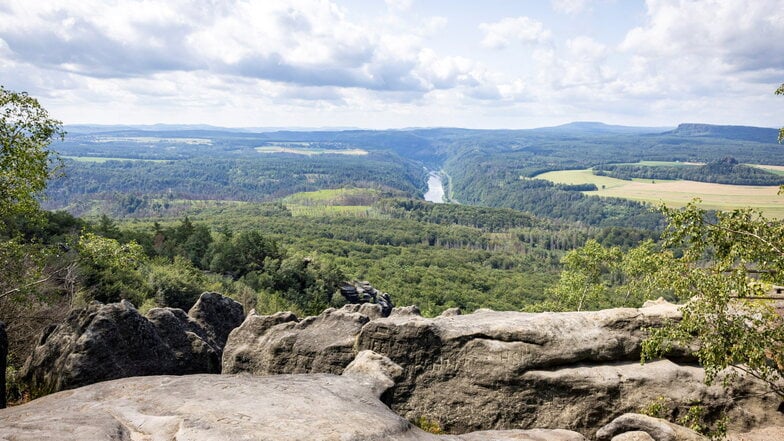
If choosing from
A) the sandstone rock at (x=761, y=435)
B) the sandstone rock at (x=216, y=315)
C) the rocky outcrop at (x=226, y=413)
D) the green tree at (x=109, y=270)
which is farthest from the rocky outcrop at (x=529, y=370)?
the green tree at (x=109, y=270)

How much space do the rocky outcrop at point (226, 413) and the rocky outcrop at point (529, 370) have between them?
2.33 m

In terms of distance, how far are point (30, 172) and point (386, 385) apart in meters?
20.4

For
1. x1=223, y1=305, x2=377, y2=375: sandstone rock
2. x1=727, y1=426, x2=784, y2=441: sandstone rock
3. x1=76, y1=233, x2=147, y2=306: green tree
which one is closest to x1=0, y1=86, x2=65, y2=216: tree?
x1=76, y1=233, x2=147, y2=306: green tree

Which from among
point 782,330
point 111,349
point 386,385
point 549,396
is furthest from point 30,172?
point 782,330

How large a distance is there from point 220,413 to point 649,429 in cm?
1517

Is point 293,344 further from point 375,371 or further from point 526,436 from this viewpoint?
point 526,436

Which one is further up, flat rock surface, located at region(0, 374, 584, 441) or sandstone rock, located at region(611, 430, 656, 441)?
flat rock surface, located at region(0, 374, 584, 441)

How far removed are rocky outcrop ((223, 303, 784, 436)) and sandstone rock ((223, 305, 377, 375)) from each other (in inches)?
3.9

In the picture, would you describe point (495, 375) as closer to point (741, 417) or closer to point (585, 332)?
point (585, 332)

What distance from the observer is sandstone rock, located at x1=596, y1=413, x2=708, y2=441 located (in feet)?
54.4

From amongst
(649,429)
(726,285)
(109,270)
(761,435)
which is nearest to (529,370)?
(649,429)

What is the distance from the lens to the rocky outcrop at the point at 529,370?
20094mm

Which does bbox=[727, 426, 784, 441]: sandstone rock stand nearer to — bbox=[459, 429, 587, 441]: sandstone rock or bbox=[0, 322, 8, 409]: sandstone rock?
bbox=[459, 429, 587, 441]: sandstone rock

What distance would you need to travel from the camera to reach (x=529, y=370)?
827 inches
